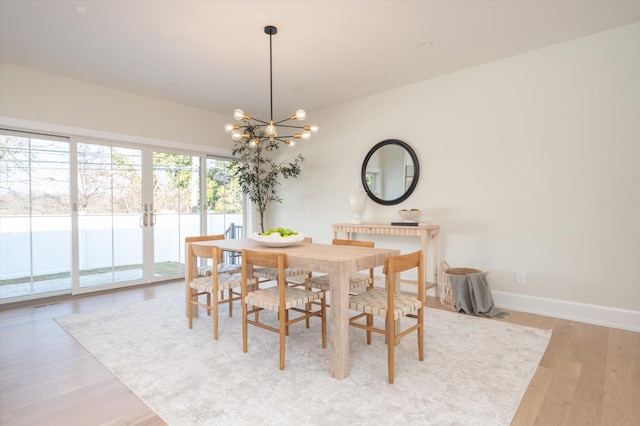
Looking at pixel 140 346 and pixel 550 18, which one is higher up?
pixel 550 18

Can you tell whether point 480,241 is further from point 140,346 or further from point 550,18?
point 140,346

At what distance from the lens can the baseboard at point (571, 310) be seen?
116 inches

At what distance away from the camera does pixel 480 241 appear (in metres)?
3.74

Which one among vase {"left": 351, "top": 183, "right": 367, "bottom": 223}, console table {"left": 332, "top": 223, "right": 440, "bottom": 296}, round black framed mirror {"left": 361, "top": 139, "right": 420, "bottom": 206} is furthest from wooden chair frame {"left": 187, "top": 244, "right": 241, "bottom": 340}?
round black framed mirror {"left": 361, "top": 139, "right": 420, "bottom": 206}

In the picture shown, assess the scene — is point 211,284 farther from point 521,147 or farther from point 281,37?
point 521,147

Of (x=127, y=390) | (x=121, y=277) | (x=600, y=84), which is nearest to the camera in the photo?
(x=127, y=390)

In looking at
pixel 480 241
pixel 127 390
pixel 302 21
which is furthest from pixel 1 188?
pixel 480 241

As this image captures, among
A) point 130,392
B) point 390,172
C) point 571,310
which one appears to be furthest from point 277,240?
point 571,310

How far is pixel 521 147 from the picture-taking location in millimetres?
3453

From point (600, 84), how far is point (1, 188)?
6170 mm

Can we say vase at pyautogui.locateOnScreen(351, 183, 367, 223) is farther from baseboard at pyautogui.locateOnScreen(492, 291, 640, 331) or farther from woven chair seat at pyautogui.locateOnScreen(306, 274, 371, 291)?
baseboard at pyautogui.locateOnScreen(492, 291, 640, 331)

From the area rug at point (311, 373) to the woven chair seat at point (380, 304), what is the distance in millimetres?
396

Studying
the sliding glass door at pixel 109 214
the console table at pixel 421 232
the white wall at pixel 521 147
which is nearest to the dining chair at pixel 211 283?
the console table at pixel 421 232

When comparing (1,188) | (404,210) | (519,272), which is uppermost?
(1,188)
